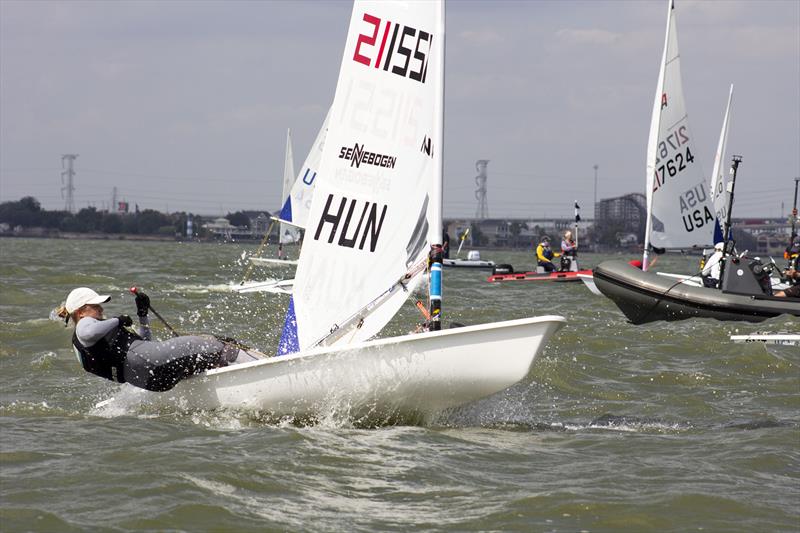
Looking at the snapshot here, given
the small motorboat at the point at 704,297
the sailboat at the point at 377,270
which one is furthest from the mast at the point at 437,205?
the small motorboat at the point at 704,297

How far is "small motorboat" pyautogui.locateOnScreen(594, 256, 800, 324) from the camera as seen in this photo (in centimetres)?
1516

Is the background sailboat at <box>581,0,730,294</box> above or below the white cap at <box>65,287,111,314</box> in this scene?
above

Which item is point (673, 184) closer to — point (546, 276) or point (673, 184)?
point (673, 184)

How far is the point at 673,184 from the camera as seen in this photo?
21.3 metres

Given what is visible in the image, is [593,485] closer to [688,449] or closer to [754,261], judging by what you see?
[688,449]

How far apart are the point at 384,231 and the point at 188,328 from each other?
6938 millimetres

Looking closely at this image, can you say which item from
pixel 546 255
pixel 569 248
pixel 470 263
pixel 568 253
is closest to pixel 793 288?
pixel 569 248

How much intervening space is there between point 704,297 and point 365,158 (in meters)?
9.08

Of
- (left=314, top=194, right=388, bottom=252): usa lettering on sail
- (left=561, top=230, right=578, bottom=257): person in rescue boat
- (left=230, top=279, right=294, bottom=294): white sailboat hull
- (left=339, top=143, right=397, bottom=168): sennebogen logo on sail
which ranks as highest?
(left=339, top=143, right=397, bottom=168): sennebogen logo on sail

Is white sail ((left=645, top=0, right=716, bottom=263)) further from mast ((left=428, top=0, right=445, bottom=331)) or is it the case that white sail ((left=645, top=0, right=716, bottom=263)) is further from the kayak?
mast ((left=428, top=0, right=445, bottom=331))

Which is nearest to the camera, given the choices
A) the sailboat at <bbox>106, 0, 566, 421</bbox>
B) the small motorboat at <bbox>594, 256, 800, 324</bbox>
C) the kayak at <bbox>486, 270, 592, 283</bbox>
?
the sailboat at <bbox>106, 0, 566, 421</bbox>

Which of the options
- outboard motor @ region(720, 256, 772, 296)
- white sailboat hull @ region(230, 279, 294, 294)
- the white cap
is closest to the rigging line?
the white cap

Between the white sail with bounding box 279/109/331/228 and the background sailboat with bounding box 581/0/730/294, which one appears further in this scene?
the white sail with bounding box 279/109/331/228

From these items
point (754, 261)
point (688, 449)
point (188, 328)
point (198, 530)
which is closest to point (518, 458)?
point (688, 449)
